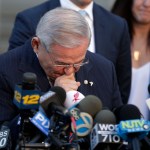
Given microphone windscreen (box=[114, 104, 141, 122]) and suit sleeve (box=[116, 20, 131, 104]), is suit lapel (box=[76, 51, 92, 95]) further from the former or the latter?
suit sleeve (box=[116, 20, 131, 104])

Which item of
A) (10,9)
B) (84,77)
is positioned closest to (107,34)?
(84,77)

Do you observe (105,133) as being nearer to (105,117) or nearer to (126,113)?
(105,117)

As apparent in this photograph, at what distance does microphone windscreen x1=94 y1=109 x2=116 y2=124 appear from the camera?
3.06m

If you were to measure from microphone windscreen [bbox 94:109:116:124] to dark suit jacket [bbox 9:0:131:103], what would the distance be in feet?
5.64

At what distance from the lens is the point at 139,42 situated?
18.5 feet

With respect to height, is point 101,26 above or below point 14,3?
above

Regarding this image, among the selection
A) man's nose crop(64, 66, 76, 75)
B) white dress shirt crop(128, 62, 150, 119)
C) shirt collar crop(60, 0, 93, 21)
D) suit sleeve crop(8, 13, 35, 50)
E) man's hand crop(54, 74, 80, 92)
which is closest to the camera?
man's hand crop(54, 74, 80, 92)

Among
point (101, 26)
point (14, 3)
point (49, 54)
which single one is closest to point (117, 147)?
point (49, 54)

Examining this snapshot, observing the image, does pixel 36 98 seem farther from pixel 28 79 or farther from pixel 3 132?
pixel 3 132

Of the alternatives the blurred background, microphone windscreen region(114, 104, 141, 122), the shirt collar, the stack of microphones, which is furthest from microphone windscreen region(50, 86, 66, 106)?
the blurred background

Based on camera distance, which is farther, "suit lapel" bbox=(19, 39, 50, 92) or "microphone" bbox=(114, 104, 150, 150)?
"suit lapel" bbox=(19, 39, 50, 92)

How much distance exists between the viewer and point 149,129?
2.99 metres

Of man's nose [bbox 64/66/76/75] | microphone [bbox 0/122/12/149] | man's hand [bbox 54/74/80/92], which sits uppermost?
man's nose [bbox 64/66/76/75]

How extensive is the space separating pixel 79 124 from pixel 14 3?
20.3 feet
